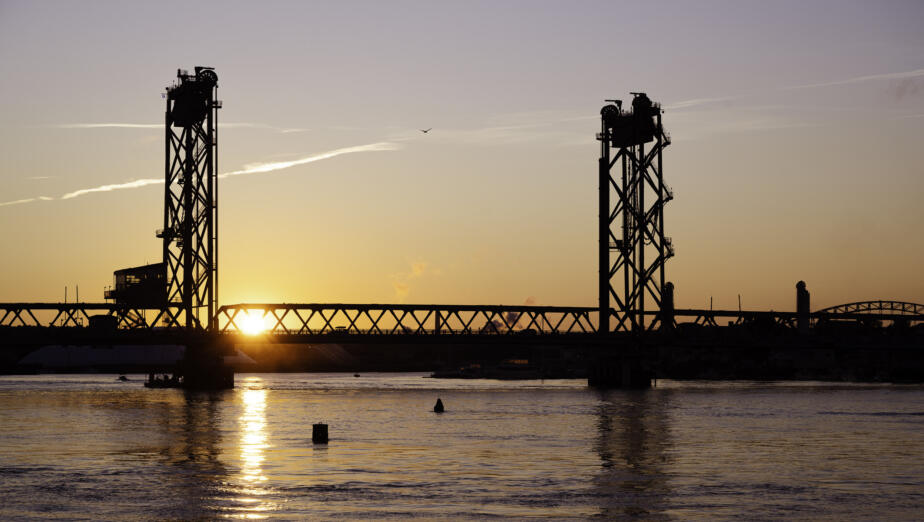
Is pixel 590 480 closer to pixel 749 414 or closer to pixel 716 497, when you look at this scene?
pixel 716 497

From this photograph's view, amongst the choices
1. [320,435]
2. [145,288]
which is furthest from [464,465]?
[145,288]

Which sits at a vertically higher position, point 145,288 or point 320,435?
point 145,288

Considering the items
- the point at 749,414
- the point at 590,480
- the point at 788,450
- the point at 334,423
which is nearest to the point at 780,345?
the point at 749,414

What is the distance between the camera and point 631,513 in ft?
116

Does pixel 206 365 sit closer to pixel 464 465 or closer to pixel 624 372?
pixel 624 372

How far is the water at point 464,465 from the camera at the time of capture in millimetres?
36938

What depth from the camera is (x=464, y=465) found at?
4894 centimetres

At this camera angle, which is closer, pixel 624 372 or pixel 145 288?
pixel 145 288

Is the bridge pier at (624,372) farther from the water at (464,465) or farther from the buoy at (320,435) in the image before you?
the buoy at (320,435)

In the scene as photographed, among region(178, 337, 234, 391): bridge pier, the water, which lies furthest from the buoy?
region(178, 337, 234, 391): bridge pier

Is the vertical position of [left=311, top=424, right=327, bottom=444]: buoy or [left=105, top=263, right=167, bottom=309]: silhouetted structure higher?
[left=105, top=263, right=167, bottom=309]: silhouetted structure

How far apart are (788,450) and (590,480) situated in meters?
17.1

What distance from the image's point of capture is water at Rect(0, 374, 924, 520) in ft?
121

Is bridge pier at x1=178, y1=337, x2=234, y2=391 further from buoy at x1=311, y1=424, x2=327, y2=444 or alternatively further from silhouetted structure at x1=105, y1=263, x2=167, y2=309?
buoy at x1=311, y1=424, x2=327, y2=444
